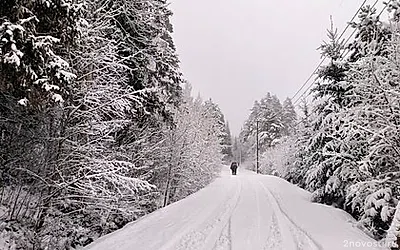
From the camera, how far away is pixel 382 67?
8391 mm

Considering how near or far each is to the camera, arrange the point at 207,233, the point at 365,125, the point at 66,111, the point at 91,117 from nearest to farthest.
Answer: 1. the point at 207,233
2. the point at 66,111
3. the point at 91,117
4. the point at 365,125

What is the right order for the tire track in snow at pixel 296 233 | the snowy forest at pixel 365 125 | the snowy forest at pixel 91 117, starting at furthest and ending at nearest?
the snowy forest at pixel 365 125, the tire track in snow at pixel 296 233, the snowy forest at pixel 91 117

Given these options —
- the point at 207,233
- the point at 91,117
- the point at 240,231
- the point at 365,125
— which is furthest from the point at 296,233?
the point at 91,117

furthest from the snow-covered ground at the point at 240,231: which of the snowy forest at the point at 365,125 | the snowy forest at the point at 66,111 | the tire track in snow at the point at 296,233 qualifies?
the snowy forest at the point at 66,111

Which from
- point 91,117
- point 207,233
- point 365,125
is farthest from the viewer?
point 365,125

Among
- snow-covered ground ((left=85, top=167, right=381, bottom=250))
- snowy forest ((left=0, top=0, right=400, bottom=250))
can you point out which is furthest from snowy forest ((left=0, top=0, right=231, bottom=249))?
snow-covered ground ((left=85, top=167, right=381, bottom=250))

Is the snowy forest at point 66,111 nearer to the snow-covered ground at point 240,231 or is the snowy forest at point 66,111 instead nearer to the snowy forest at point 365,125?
the snow-covered ground at point 240,231

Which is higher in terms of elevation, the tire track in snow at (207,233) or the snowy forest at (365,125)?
the snowy forest at (365,125)

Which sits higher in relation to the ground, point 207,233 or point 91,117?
point 91,117

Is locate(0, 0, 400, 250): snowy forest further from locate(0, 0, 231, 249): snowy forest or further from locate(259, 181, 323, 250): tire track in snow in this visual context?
locate(259, 181, 323, 250): tire track in snow

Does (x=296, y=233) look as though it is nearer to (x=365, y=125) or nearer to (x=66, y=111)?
(x=365, y=125)

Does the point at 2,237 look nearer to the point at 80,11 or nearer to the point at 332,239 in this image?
the point at 80,11

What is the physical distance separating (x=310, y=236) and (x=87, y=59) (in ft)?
20.7

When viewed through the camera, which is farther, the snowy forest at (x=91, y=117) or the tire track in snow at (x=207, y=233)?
the tire track in snow at (x=207, y=233)
